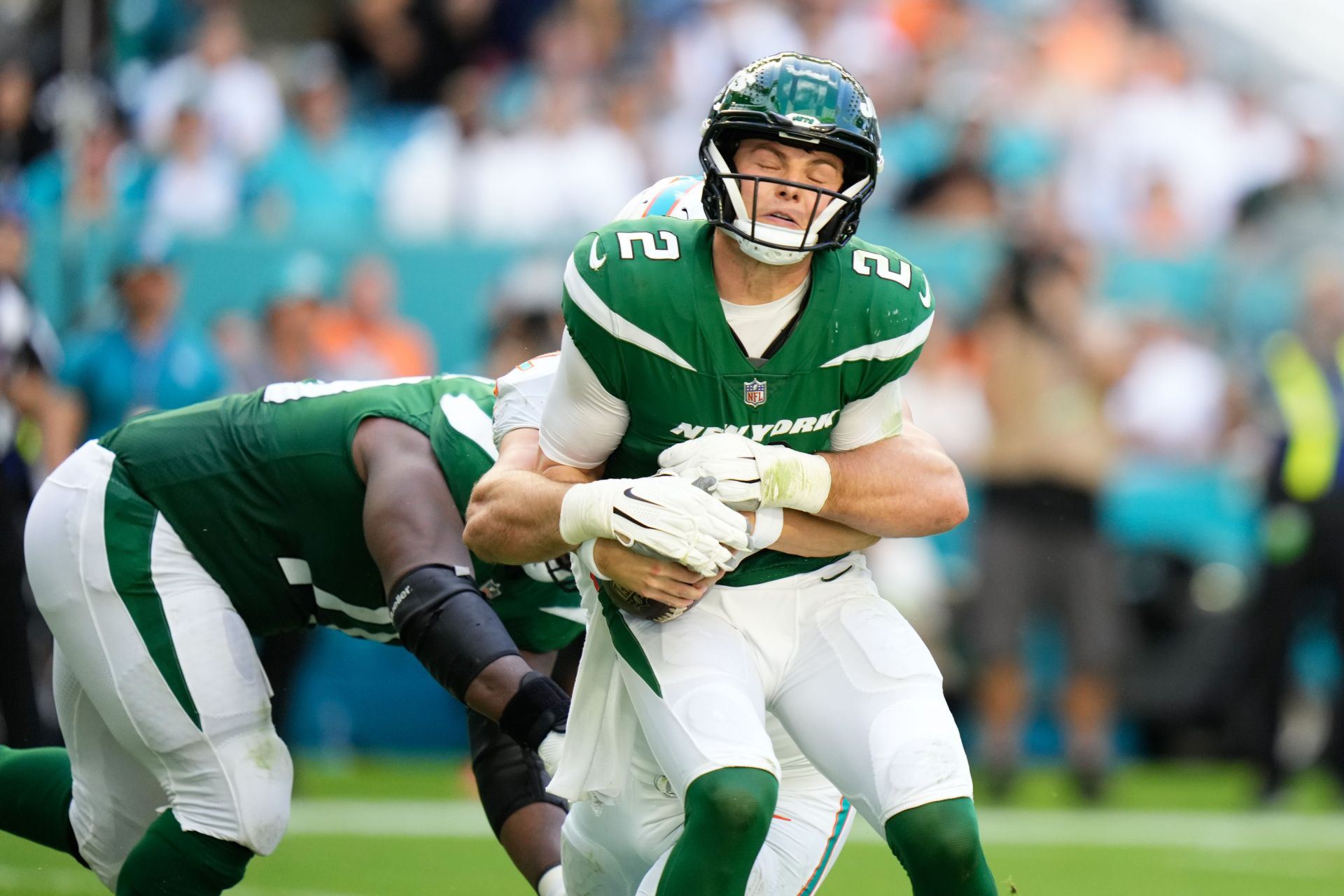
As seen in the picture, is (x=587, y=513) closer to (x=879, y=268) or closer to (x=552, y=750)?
(x=552, y=750)

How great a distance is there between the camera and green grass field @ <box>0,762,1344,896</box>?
613 cm

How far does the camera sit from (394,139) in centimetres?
1087

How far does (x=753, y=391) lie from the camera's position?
11.7ft

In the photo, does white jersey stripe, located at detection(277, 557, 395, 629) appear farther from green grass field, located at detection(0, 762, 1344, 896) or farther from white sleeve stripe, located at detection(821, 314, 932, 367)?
green grass field, located at detection(0, 762, 1344, 896)

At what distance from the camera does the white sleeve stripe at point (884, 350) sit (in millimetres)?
3564

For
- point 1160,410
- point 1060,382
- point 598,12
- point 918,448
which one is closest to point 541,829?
point 918,448

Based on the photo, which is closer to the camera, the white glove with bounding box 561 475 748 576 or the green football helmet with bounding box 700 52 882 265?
the white glove with bounding box 561 475 748 576

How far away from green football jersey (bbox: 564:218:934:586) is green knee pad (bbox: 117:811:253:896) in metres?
1.41

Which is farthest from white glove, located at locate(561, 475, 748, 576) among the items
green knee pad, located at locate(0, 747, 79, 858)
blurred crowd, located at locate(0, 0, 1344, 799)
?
blurred crowd, located at locate(0, 0, 1344, 799)

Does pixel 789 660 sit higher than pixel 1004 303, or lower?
higher

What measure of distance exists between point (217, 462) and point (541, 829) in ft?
3.87

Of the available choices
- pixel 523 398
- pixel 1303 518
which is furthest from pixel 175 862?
pixel 1303 518

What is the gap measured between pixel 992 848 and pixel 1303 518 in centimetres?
287

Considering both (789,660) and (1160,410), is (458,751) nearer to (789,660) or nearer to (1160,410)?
(1160,410)
